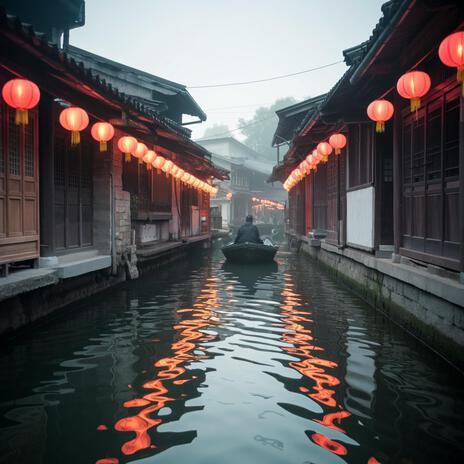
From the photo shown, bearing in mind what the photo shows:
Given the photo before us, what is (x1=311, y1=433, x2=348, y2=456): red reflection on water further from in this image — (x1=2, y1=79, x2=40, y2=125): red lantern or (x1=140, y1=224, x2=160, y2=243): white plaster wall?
(x1=140, y1=224, x2=160, y2=243): white plaster wall

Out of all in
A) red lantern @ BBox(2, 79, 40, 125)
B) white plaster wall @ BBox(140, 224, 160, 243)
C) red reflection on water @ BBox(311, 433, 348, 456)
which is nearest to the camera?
red reflection on water @ BBox(311, 433, 348, 456)

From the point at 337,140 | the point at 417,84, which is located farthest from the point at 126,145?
the point at 417,84

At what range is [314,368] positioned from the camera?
6.05 metres

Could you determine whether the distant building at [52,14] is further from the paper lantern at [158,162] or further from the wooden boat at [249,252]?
the wooden boat at [249,252]

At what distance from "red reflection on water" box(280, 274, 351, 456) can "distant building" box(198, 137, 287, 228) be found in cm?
2846

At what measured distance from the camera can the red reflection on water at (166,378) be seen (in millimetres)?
4173

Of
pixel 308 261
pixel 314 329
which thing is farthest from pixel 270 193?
pixel 314 329

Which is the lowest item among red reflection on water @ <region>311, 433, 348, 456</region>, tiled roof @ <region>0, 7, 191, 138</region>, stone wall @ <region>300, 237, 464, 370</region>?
red reflection on water @ <region>311, 433, 348, 456</region>

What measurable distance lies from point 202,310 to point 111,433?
568 centimetres

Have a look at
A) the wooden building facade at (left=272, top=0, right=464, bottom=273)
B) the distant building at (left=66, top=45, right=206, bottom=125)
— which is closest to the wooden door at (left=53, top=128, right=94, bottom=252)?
the wooden building facade at (left=272, top=0, right=464, bottom=273)

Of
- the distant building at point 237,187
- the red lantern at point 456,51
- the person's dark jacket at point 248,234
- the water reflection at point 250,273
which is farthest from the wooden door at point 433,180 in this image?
the distant building at point 237,187

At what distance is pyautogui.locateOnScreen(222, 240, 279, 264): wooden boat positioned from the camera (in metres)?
18.4

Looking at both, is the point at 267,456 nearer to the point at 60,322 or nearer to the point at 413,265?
the point at 413,265

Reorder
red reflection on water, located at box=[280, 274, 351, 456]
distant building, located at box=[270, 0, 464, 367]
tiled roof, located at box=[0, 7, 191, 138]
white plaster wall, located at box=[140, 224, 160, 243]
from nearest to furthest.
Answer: red reflection on water, located at box=[280, 274, 351, 456]
tiled roof, located at box=[0, 7, 191, 138]
distant building, located at box=[270, 0, 464, 367]
white plaster wall, located at box=[140, 224, 160, 243]
